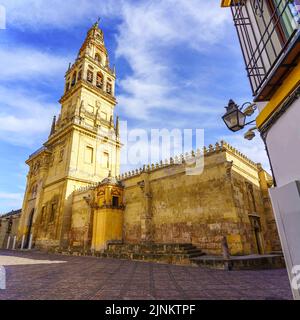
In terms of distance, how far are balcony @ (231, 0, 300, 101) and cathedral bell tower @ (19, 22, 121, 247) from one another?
65.5 ft

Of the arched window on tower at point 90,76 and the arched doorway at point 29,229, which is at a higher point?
the arched window on tower at point 90,76

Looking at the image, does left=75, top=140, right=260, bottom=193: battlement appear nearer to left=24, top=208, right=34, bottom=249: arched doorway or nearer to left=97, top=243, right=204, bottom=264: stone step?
left=97, top=243, right=204, bottom=264: stone step

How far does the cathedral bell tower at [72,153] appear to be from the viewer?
2091cm

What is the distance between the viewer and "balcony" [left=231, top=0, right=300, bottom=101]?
8.93 ft

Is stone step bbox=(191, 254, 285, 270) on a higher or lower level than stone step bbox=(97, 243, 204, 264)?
lower

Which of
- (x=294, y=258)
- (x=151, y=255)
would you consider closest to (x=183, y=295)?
(x=294, y=258)

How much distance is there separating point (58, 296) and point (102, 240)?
1060cm

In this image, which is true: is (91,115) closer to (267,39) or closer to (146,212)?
(146,212)

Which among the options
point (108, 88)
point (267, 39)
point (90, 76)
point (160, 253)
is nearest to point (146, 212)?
point (160, 253)

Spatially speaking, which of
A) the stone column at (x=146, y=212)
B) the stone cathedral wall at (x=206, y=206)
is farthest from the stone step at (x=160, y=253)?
the stone column at (x=146, y=212)

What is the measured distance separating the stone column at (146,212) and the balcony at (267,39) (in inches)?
434

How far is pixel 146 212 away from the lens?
44.4 feet

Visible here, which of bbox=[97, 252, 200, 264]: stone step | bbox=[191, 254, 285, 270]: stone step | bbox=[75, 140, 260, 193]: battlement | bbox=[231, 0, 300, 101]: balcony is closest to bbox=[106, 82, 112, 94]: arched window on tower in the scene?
bbox=[75, 140, 260, 193]: battlement

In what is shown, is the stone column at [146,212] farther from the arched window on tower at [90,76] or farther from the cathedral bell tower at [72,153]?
the arched window on tower at [90,76]
